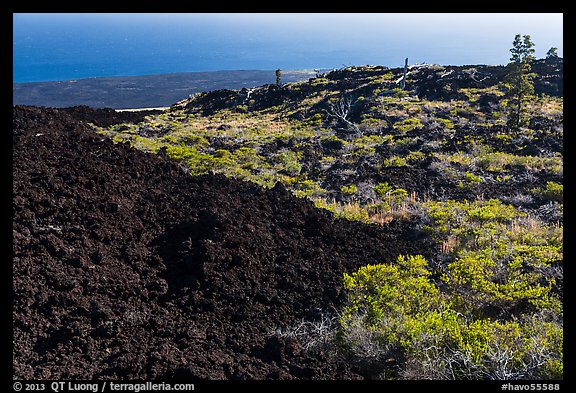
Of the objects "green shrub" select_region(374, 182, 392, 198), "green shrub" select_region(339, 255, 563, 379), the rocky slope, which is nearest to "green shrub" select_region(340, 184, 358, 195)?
"green shrub" select_region(374, 182, 392, 198)

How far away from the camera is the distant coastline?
56469 mm

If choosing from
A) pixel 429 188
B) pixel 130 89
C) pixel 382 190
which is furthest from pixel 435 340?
pixel 130 89

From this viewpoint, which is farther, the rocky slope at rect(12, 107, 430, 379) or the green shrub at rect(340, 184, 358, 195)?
the green shrub at rect(340, 184, 358, 195)

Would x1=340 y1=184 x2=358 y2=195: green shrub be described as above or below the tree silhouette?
below

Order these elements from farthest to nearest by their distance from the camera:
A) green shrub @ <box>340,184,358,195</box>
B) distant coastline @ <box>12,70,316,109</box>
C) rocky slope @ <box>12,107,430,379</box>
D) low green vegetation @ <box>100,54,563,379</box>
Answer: distant coastline @ <box>12,70,316,109</box> → green shrub @ <box>340,184,358,195</box> → low green vegetation @ <box>100,54,563,379</box> → rocky slope @ <box>12,107,430,379</box>

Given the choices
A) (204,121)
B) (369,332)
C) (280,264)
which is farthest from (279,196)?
(204,121)

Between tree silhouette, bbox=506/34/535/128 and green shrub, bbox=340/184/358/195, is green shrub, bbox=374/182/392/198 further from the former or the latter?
tree silhouette, bbox=506/34/535/128

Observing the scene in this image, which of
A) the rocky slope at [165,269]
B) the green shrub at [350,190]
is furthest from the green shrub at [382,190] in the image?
the rocky slope at [165,269]

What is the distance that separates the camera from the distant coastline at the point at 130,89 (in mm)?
56469

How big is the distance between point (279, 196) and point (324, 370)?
5727 mm

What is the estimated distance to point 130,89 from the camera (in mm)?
65375

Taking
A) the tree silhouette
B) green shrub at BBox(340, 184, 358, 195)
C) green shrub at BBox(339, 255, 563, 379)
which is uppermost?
the tree silhouette

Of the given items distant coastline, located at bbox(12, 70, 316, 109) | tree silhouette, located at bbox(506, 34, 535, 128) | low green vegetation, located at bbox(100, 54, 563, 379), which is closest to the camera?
low green vegetation, located at bbox(100, 54, 563, 379)

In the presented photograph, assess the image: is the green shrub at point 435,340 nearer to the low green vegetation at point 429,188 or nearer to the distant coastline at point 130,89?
the low green vegetation at point 429,188
